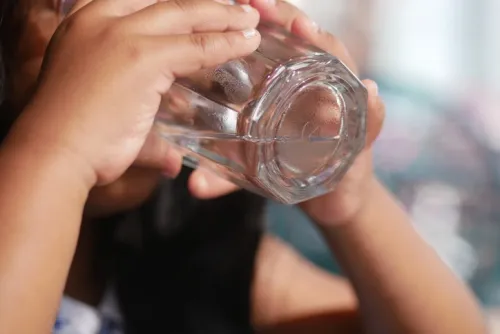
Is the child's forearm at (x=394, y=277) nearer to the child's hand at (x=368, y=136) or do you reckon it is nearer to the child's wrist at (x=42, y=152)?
the child's hand at (x=368, y=136)

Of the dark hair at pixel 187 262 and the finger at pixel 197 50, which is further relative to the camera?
the dark hair at pixel 187 262

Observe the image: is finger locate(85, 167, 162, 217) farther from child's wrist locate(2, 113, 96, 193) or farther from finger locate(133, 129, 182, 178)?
child's wrist locate(2, 113, 96, 193)

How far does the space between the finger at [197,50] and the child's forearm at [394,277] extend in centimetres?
23

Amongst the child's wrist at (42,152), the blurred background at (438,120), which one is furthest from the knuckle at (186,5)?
the blurred background at (438,120)

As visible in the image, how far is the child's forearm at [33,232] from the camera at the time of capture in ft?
1.26

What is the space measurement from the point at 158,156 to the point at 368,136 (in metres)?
0.15

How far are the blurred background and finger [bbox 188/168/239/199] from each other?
0.33m

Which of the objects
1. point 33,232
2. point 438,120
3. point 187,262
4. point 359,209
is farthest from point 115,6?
point 438,120

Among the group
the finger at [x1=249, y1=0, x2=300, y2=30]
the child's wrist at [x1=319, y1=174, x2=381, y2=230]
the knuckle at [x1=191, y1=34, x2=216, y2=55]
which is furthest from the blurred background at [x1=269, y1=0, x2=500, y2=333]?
the knuckle at [x1=191, y1=34, x2=216, y2=55]

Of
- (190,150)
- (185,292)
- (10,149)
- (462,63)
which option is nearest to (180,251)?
(185,292)

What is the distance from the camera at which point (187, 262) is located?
2.42 feet

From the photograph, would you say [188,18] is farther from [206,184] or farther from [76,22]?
[206,184]

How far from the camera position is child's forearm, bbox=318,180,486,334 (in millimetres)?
604

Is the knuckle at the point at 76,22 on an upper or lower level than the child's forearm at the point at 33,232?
upper
